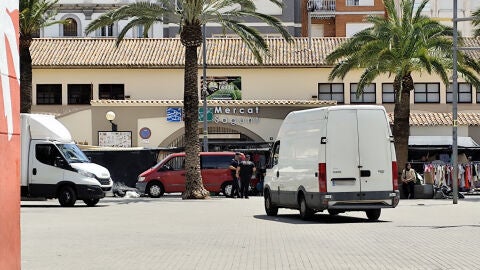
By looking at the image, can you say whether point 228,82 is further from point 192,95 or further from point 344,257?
point 344,257

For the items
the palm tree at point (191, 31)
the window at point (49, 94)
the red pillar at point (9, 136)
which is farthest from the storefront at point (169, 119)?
the red pillar at point (9, 136)

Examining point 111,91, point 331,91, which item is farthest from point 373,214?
point 111,91

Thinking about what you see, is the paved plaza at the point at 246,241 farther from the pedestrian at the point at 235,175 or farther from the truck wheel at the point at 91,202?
the pedestrian at the point at 235,175

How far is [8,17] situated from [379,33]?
41.8m

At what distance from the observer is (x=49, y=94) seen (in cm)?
6450

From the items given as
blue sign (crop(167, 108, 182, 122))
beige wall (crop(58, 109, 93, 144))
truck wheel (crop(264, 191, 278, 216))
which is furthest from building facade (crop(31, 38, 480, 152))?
truck wheel (crop(264, 191, 278, 216))

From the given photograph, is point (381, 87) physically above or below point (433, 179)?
above

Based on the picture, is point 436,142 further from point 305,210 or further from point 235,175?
point 305,210

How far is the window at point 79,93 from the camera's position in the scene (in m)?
64.7

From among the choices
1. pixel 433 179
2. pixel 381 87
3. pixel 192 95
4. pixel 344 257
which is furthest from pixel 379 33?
pixel 344 257

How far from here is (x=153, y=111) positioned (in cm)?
6194

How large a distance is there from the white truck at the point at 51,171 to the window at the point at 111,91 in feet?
97.6

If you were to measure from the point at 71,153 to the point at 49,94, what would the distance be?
30.1 meters

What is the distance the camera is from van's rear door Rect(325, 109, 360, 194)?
78.4 ft
